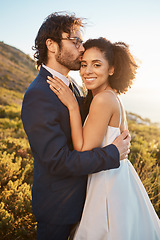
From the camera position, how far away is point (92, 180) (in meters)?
2.03

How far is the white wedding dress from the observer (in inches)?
75.1

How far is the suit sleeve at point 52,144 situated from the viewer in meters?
1.61

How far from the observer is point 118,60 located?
7.58ft

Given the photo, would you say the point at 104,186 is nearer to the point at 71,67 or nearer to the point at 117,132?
the point at 117,132

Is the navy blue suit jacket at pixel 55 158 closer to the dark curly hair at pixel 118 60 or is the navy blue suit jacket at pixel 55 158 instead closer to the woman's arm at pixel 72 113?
the woman's arm at pixel 72 113

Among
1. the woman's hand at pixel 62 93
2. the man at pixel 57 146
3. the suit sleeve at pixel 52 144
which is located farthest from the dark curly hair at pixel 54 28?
the suit sleeve at pixel 52 144

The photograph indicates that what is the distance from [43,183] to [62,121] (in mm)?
662

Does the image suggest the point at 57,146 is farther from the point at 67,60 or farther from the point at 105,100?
the point at 67,60

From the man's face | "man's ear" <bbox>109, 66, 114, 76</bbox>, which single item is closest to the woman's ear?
"man's ear" <bbox>109, 66, 114, 76</bbox>

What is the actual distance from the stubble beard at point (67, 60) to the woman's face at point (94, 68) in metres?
0.13

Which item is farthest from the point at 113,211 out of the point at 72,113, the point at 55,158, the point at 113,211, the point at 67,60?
the point at 67,60

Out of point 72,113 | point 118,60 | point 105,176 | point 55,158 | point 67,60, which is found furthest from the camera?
point 118,60

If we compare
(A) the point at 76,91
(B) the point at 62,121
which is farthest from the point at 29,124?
(A) the point at 76,91

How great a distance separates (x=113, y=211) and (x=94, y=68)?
1.54 meters
